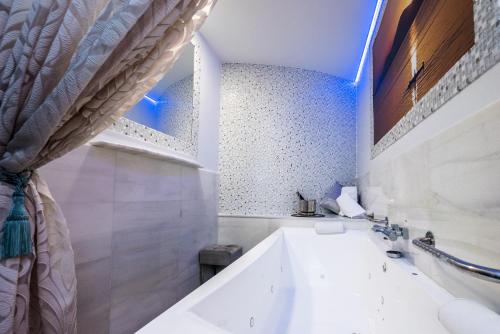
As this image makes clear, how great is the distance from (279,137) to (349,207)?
1117 mm

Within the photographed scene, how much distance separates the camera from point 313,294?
1.72 m

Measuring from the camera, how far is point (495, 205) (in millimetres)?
584

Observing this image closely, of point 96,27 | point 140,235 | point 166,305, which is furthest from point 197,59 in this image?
point 166,305

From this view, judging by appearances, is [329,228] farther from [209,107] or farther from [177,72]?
[177,72]

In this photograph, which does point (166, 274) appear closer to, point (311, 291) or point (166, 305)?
point (166, 305)

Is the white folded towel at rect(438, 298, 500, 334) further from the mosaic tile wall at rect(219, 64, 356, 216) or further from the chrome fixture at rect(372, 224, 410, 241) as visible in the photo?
the mosaic tile wall at rect(219, 64, 356, 216)

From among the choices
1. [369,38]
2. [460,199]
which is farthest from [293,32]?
[460,199]

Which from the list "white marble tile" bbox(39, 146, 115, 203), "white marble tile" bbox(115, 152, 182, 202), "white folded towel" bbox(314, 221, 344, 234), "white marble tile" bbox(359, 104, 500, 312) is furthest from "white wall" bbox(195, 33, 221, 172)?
"white marble tile" bbox(359, 104, 500, 312)

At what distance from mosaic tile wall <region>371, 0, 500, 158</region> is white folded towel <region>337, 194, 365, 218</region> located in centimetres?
147

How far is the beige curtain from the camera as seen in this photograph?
0.57m

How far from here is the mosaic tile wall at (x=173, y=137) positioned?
1379mm

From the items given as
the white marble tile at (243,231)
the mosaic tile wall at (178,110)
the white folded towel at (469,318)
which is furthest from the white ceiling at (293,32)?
the white folded towel at (469,318)

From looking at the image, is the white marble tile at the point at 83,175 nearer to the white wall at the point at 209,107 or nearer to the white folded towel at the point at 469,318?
the white wall at the point at 209,107

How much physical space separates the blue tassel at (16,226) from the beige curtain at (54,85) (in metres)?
0.01
